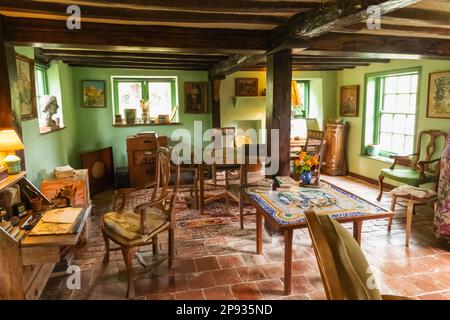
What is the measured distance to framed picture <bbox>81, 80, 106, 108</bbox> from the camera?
6.42 metres

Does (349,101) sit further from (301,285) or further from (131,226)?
(131,226)

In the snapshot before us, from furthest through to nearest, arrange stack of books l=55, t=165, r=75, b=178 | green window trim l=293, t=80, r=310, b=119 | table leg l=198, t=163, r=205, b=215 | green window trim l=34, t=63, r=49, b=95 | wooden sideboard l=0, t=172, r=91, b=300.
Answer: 1. green window trim l=293, t=80, r=310, b=119
2. green window trim l=34, t=63, r=49, b=95
3. table leg l=198, t=163, r=205, b=215
4. stack of books l=55, t=165, r=75, b=178
5. wooden sideboard l=0, t=172, r=91, b=300

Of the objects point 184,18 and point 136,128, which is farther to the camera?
point 136,128

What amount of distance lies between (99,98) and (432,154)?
6.08 meters

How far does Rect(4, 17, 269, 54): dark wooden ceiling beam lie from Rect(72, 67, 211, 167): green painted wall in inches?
131

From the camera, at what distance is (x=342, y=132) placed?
6949mm

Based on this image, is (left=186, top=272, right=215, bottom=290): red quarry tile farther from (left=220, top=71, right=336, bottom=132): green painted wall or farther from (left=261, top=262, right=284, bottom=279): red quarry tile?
(left=220, top=71, right=336, bottom=132): green painted wall

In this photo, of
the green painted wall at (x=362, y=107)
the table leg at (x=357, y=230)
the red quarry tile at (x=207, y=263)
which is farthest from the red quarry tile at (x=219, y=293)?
the green painted wall at (x=362, y=107)

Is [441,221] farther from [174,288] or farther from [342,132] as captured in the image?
[342,132]

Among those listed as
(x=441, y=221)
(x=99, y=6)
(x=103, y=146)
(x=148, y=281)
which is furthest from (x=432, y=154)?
(x=103, y=146)

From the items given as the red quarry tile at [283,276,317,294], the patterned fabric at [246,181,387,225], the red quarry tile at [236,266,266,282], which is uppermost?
the patterned fabric at [246,181,387,225]

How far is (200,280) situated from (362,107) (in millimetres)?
5230

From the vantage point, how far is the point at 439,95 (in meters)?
4.88

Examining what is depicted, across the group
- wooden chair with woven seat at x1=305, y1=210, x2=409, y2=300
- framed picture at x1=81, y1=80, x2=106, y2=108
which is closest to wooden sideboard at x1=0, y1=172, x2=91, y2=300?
wooden chair with woven seat at x1=305, y1=210, x2=409, y2=300
